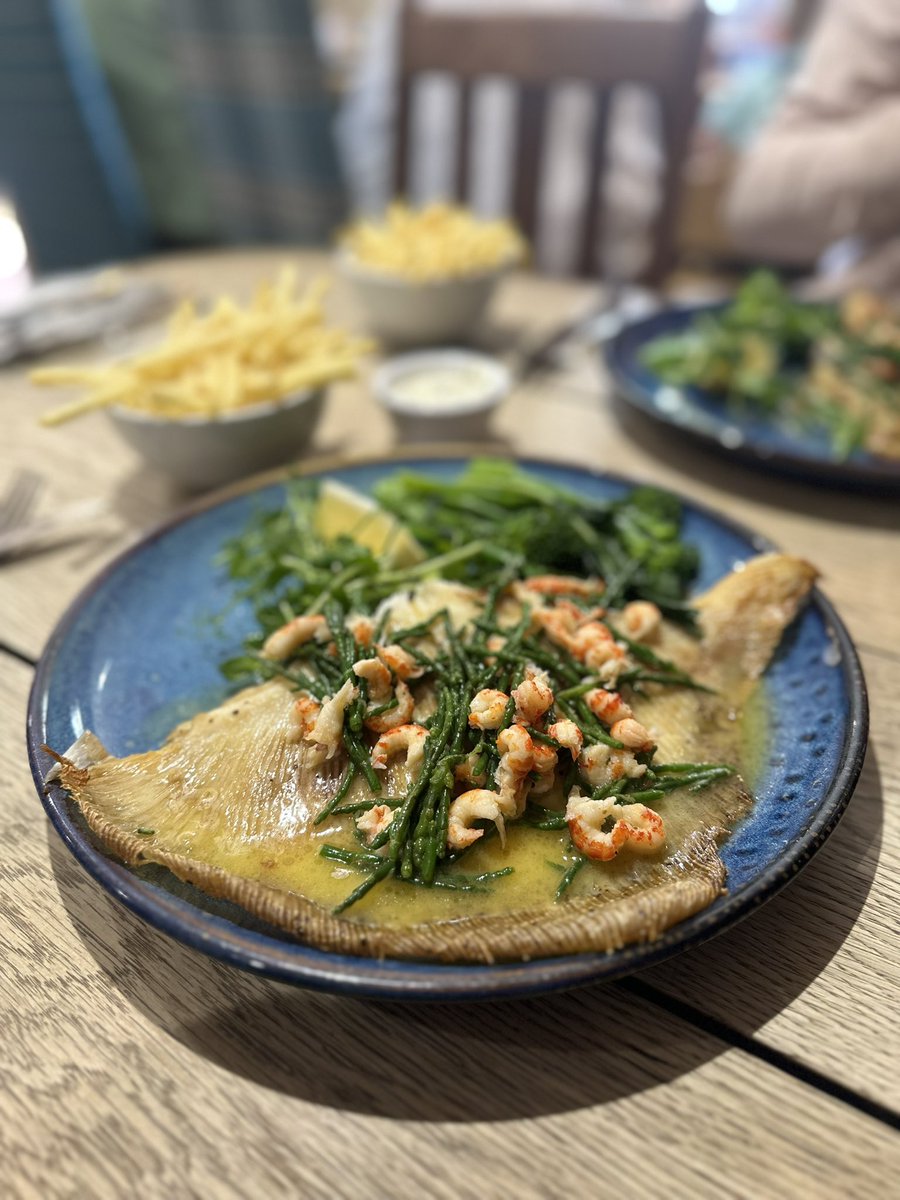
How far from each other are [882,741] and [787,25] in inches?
412

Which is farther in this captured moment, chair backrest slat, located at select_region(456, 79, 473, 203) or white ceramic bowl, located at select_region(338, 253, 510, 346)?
chair backrest slat, located at select_region(456, 79, 473, 203)

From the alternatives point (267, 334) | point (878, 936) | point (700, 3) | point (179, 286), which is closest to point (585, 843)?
point (878, 936)

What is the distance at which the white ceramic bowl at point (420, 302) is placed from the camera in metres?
3.04

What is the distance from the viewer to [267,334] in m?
2.36

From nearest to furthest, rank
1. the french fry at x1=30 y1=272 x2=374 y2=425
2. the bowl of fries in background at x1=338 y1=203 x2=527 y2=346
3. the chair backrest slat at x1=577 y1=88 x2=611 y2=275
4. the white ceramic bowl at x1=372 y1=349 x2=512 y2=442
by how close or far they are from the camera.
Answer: the french fry at x1=30 y1=272 x2=374 y2=425 < the white ceramic bowl at x1=372 y1=349 x2=512 y2=442 < the bowl of fries in background at x1=338 y1=203 x2=527 y2=346 < the chair backrest slat at x1=577 y1=88 x2=611 y2=275

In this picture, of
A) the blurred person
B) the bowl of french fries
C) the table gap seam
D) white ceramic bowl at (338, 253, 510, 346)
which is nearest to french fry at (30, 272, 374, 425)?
the bowl of french fries

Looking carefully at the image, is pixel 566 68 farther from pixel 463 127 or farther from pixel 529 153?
pixel 463 127

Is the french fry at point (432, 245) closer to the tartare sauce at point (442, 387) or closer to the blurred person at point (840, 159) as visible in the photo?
the tartare sauce at point (442, 387)

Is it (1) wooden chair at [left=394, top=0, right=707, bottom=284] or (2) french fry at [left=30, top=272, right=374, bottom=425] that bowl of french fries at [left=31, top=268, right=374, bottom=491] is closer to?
Result: (2) french fry at [left=30, top=272, right=374, bottom=425]

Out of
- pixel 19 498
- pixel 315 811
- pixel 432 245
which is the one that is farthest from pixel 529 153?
pixel 315 811

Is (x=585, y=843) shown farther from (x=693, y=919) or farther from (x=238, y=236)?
(x=238, y=236)

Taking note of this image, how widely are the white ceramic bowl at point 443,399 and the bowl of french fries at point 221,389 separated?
201 millimetres

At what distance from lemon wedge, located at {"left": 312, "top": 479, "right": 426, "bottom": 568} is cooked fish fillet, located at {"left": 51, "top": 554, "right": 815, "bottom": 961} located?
531mm

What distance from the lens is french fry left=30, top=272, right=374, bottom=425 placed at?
218 cm
